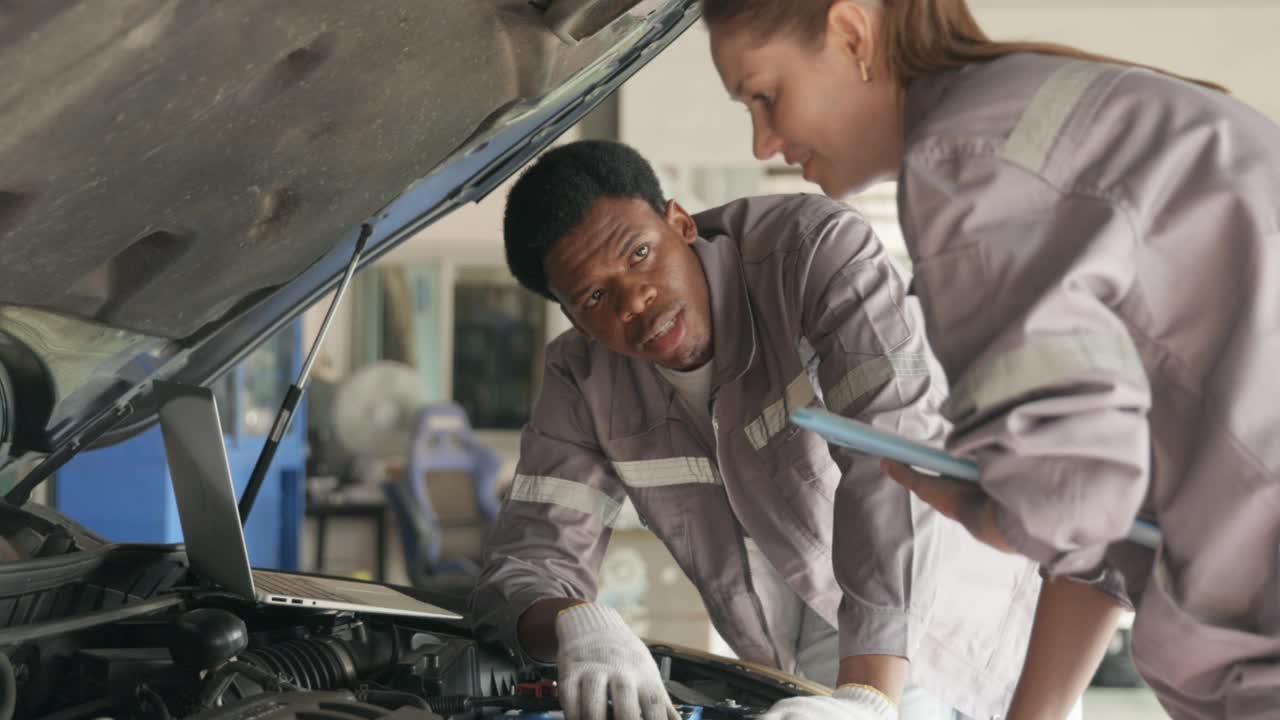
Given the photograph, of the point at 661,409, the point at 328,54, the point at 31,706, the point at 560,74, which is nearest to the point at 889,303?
the point at 661,409

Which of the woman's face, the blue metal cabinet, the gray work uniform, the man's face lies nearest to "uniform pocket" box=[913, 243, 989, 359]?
the gray work uniform

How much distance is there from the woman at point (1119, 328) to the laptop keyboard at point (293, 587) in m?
0.69

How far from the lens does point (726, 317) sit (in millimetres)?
1521

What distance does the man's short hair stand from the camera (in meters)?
1.45

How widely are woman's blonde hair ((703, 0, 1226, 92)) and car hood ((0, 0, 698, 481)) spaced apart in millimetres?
306

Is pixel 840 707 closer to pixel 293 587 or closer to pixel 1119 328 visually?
pixel 1119 328

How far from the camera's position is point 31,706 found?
3.48 feet

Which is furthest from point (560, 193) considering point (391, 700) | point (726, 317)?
point (391, 700)

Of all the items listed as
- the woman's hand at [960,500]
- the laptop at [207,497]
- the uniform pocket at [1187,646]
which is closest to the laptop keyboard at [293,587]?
the laptop at [207,497]

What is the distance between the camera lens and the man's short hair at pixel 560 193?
145cm

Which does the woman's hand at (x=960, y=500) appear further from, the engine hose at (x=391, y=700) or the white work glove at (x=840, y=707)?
the engine hose at (x=391, y=700)

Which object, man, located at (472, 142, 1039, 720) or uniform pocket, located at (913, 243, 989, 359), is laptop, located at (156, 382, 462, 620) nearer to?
man, located at (472, 142, 1039, 720)

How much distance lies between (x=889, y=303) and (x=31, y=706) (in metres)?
0.98

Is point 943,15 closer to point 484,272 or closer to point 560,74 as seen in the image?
point 560,74
